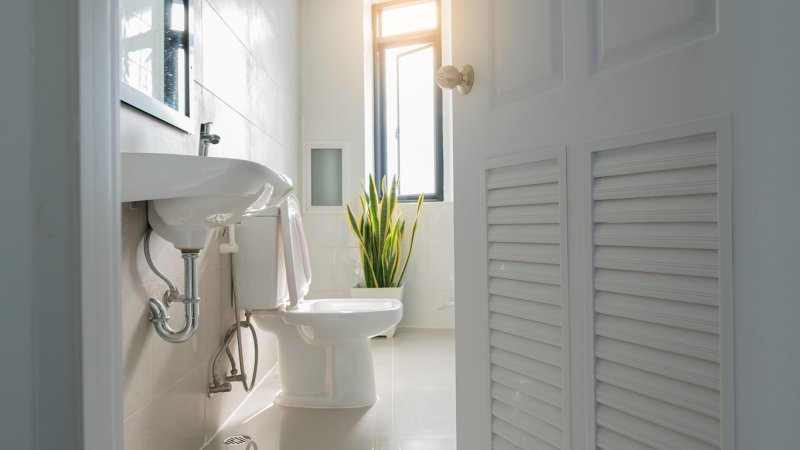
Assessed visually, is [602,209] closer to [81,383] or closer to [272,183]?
[81,383]

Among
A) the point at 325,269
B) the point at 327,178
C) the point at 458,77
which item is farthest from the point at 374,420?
the point at 327,178

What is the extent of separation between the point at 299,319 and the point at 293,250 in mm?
279

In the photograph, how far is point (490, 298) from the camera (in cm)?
102

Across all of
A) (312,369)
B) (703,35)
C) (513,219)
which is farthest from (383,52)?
(703,35)

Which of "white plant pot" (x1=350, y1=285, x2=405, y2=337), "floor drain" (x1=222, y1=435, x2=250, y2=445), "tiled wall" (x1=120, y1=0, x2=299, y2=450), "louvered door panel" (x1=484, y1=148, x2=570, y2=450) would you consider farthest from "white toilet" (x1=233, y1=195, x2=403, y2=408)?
"louvered door panel" (x1=484, y1=148, x2=570, y2=450)

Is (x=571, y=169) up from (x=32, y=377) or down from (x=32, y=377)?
up

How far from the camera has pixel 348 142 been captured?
12.3 ft

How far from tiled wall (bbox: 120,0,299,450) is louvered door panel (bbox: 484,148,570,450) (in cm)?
91

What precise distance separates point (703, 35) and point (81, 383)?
0.74 metres

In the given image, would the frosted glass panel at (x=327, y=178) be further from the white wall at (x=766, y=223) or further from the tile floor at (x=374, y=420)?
the white wall at (x=766, y=223)

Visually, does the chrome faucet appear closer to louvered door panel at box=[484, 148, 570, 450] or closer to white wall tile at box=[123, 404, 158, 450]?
white wall tile at box=[123, 404, 158, 450]

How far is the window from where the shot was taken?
390 cm

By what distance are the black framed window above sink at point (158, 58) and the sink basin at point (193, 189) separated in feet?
0.74

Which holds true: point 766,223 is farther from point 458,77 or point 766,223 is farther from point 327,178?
point 327,178
